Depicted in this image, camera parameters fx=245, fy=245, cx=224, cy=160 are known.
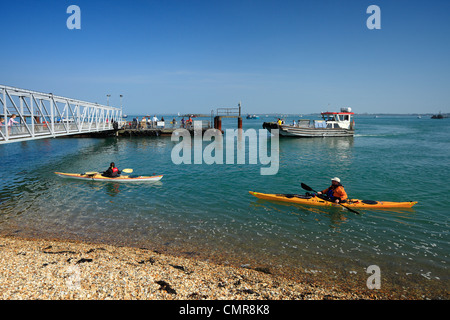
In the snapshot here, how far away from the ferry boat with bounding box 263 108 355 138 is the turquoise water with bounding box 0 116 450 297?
2413 cm

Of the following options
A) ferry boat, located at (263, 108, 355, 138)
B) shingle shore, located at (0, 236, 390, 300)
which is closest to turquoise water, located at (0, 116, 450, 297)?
shingle shore, located at (0, 236, 390, 300)

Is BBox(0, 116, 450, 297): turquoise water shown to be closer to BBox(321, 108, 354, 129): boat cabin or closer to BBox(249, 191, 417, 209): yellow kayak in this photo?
BBox(249, 191, 417, 209): yellow kayak

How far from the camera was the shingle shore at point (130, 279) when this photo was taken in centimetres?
617

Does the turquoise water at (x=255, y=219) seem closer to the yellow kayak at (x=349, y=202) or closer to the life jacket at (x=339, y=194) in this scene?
the yellow kayak at (x=349, y=202)

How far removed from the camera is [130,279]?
6766mm

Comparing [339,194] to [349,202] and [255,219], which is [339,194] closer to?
[349,202]

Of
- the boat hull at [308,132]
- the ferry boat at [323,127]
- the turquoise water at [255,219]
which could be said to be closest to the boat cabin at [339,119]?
the ferry boat at [323,127]

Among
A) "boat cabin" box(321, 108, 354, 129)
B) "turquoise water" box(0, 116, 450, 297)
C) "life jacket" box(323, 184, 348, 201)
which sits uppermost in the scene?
"boat cabin" box(321, 108, 354, 129)

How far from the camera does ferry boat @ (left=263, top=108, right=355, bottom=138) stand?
46.0 metres

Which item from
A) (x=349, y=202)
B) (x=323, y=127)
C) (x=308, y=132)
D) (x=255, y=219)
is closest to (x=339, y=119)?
(x=323, y=127)

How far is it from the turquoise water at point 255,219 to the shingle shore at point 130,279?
1.06m

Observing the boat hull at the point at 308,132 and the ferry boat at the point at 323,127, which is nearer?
the boat hull at the point at 308,132

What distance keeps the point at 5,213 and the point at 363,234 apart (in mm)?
17579

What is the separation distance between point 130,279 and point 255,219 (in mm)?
6858
